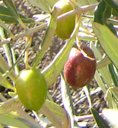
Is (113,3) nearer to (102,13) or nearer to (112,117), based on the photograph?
(102,13)

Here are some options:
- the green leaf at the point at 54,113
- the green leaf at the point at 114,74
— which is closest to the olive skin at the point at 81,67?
the green leaf at the point at 54,113

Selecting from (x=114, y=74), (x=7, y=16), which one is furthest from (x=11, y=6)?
(x=114, y=74)

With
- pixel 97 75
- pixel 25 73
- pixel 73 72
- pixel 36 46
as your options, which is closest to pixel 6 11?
pixel 73 72

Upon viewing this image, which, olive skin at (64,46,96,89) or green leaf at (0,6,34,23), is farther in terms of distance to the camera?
green leaf at (0,6,34,23)

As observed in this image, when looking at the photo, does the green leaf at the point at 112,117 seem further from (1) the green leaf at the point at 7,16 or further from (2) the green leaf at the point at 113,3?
(1) the green leaf at the point at 7,16

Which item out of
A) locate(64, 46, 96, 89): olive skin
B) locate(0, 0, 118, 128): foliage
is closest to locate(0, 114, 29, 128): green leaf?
locate(0, 0, 118, 128): foliage

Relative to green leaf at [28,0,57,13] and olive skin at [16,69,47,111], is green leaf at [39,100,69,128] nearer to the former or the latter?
green leaf at [28,0,57,13]
